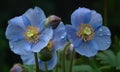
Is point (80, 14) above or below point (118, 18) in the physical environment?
above

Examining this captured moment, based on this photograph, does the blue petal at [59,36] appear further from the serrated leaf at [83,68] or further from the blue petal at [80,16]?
the serrated leaf at [83,68]

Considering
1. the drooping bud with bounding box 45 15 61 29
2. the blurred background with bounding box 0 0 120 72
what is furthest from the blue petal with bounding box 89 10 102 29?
the blurred background with bounding box 0 0 120 72

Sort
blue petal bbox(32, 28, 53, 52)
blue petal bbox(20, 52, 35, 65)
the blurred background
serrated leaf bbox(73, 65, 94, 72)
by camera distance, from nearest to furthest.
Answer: blue petal bbox(32, 28, 53, 52)
blue petal bbox(20, 52, 35, 65)
serrated leaf bbox(73, 65, 94, 72)
the blurred background

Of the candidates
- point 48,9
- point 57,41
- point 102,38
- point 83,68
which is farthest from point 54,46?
point 48,9

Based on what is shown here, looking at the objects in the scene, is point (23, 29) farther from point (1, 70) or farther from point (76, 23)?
point (1, 70)

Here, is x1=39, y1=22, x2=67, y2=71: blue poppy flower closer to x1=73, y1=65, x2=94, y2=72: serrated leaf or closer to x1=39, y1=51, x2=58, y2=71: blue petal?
x1=39, y1=51, x2=58, y2=71: blue petal

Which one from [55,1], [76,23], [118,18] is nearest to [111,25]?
[118,18]

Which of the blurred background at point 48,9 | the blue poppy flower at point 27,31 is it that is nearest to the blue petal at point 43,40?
the blue poppy flower at point 27,31
